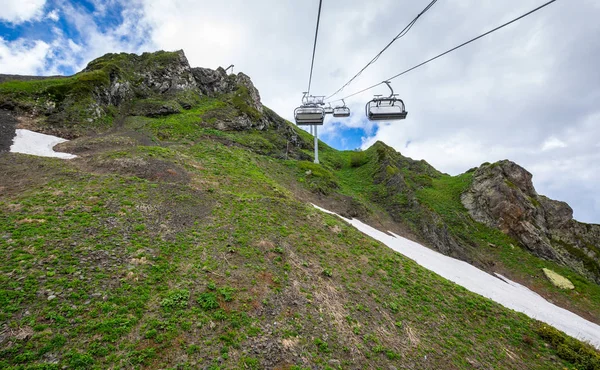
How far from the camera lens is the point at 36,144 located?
26.0 meters

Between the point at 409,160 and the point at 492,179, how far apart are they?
82.9 ft

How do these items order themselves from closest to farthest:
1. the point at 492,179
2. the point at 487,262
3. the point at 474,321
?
the point at 474,321
the point at 487,262
the point at 492,179

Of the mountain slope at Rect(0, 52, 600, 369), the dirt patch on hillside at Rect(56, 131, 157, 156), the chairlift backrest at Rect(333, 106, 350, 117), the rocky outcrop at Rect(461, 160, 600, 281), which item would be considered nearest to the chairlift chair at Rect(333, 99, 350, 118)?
the chairlift backrest at Rect(333, 106, 350, 117)

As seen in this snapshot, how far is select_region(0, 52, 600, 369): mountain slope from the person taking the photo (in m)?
8.45

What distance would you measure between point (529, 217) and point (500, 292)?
27735 millimetres

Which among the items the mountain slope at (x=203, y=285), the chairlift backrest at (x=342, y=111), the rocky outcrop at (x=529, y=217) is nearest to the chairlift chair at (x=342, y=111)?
the chairlift backrest at (x=342, y=111)

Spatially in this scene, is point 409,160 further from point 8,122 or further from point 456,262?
point 8,122

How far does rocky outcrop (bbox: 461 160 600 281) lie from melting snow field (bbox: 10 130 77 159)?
60.2 meters

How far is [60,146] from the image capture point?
88.4 feet

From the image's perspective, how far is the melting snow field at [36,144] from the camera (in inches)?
946

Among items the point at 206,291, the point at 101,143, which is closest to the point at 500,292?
the point at 206,291

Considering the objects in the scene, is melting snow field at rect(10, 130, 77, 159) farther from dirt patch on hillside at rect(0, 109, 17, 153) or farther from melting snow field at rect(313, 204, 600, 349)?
melting snow field at rect(313, 204, 600, 349)

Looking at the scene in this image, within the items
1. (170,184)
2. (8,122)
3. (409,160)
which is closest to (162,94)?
(8,122)

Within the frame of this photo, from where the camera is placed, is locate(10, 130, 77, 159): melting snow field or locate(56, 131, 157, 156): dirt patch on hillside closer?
locate(10, 130, 77, 159): melting snow field
